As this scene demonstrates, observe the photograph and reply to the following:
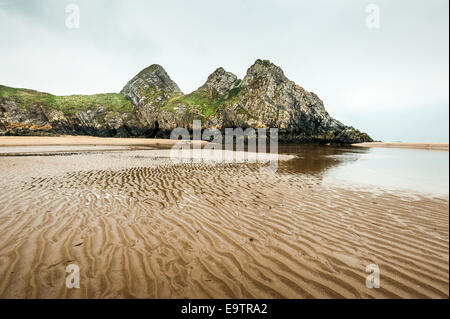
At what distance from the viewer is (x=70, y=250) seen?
13.7 ft

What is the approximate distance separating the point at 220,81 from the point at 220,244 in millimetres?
106354

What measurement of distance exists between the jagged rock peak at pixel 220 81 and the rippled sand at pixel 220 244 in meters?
99.0

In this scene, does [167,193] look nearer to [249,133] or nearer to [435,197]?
[435,197]

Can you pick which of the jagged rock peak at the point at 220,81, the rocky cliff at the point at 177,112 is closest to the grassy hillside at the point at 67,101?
the rocky cliff at the point at 177,112

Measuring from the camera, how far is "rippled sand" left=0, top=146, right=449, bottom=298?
10.4ft

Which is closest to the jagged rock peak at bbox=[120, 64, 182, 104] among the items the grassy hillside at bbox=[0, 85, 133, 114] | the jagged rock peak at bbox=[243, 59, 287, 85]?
the grassy hillside at bbox=[0, 85, 133, 114]

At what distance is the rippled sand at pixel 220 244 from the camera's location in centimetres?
317

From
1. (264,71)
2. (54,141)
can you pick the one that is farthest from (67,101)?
(264,71)

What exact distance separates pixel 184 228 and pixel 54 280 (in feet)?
9.03

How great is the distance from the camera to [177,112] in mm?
77938

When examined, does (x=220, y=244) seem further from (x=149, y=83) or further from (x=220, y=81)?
(x=149, y=83)
